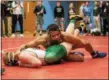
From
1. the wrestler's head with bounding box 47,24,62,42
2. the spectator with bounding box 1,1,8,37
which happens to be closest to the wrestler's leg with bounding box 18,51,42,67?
the wrestler's head with bounding box 47,24,62,42

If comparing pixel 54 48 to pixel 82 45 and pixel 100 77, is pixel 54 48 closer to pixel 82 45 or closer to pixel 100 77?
pixel 82 45

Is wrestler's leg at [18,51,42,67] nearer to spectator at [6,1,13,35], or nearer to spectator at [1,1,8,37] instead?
spectator at [1,1,8,37]

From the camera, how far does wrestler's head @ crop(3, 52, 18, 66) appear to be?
15.2 ft

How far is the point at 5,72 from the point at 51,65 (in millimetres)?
886

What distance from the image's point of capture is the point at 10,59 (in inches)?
186

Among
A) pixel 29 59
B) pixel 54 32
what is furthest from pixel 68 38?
pixel 29 59

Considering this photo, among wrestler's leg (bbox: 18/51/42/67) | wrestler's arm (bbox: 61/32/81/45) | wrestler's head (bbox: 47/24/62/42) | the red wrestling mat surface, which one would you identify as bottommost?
the red wrestling mat surface

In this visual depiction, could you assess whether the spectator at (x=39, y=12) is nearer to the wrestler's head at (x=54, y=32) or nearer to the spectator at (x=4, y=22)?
the spectator at (x=4, y=22)

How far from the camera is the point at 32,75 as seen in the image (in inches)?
155

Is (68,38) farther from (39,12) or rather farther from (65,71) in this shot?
(39,12)

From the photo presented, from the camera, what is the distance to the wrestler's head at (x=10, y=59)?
15.2 ft

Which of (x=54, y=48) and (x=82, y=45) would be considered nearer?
(x=54, y=48)

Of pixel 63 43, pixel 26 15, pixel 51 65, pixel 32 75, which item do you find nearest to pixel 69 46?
pixel 63 43

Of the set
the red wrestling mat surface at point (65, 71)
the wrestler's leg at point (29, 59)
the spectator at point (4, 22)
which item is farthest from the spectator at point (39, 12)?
the wrestler's leg at point (29, 59)
